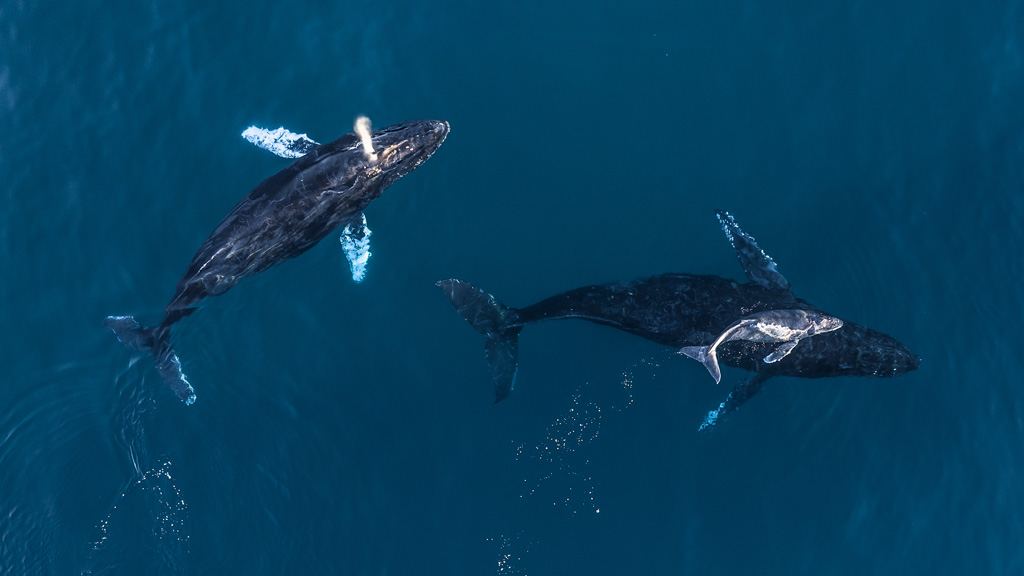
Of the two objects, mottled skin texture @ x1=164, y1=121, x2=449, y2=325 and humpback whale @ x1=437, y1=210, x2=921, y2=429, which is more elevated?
mottled skin texture @ x1=164, y1=121, x2=449, y2=325

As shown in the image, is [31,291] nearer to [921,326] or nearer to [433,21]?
[433,21]

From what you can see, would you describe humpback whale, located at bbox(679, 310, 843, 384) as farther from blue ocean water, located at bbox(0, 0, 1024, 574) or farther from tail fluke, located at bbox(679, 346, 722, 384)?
blue ocean water, located at bbox(0, 0, 1024, 574)

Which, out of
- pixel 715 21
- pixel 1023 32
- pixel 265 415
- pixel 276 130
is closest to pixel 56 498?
pixel 265 415

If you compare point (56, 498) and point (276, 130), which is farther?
point (276, 130)

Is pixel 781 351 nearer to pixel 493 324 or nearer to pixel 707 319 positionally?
pixel 707 319

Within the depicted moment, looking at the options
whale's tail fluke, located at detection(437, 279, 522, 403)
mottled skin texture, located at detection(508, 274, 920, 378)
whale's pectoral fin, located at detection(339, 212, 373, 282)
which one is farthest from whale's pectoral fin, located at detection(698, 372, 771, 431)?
whale's pectoral fin, located at detection(339, 212, 373, 282)

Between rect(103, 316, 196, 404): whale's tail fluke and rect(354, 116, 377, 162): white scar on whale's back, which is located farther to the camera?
rect(354, 116, 377, 162): white scar on whale's back

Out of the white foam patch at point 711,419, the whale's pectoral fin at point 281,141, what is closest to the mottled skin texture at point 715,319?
the white foam patch at point 711,419

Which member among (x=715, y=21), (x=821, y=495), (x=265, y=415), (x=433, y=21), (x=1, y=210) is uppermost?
(x=433, y=21)
